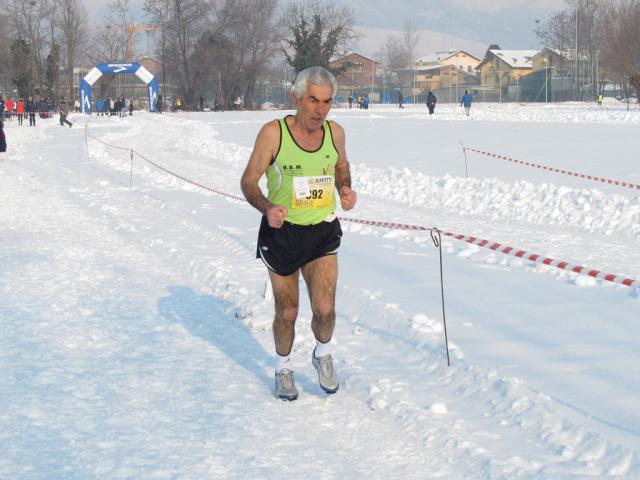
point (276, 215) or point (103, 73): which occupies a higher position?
point (103, 73)

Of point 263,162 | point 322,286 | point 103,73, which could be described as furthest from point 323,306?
point 103,73

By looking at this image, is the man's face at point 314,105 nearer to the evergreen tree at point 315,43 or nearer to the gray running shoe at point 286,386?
the gray running shoe at point 286,386

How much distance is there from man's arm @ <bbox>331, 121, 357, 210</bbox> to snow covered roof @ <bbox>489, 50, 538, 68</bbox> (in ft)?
460

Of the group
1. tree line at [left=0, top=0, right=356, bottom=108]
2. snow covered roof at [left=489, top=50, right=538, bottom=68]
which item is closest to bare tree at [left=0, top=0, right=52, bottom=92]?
tree line at [left=0, top=0, right=356, bottom=108]

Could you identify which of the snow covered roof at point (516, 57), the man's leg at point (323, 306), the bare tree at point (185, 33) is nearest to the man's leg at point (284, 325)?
the man's leg at point (323, 306)

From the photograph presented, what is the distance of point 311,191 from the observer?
16.0ft

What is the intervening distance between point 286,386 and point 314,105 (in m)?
1.70

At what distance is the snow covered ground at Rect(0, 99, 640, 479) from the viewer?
13.9ft

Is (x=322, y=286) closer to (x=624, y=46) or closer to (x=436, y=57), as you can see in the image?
(x=624, y=46)

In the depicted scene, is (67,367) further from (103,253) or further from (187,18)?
(187,18)

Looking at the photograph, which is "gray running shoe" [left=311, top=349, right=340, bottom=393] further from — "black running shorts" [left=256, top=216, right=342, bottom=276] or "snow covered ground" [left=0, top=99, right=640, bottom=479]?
"black running shorts" [left=256, top=216, right=342, bottom=276]

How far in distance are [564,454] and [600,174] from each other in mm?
14347

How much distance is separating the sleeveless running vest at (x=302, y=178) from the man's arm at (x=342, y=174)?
7 centimetres

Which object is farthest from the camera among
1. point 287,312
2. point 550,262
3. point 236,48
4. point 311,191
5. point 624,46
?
point 236,48
